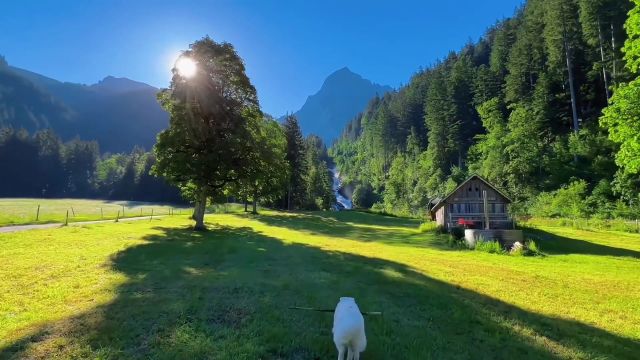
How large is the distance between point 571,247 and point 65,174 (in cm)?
15529

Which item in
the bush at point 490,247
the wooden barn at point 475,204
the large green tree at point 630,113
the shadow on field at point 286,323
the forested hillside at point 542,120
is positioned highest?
the forested hillside at point 542,120

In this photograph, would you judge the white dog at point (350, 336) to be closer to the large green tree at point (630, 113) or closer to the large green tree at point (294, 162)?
the large green tree at point (630, 113)

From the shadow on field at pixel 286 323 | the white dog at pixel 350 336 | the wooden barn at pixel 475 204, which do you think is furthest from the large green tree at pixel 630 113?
the wooden barn at pixel 475 204

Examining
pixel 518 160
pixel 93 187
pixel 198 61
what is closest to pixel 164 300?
pixel 198 61

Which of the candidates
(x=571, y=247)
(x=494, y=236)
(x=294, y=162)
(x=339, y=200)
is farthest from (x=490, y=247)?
(x=339, y=200)

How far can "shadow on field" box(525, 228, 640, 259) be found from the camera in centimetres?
2916

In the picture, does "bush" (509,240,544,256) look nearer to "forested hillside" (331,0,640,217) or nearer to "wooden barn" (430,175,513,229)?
"forested hillside" (331,0,640,217)

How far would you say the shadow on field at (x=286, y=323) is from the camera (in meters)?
7.94

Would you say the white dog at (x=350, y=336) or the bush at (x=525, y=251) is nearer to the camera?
the white dog at (x=350, y=336)

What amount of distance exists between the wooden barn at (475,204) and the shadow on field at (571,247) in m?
5.16

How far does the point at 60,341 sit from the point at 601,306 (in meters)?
16.0

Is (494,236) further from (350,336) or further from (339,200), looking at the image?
(339,200)

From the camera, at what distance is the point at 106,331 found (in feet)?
27.7

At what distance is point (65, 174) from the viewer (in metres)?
138
